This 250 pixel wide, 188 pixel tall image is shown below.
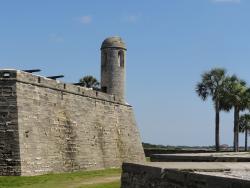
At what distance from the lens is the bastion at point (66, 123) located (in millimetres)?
19656

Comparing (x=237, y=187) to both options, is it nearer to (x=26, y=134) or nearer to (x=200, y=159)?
(x=200, y=159)

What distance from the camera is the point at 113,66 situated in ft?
102

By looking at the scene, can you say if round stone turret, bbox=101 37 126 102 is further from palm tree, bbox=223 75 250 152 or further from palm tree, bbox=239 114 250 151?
palm tree, bbox=239 114 250 151

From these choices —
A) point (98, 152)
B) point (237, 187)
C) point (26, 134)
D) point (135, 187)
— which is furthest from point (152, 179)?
point (98, 152)

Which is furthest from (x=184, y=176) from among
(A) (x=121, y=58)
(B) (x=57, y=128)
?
(A) (x=121, y=58)

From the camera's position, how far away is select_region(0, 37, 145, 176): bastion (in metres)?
19.7

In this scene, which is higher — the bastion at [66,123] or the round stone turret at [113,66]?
the round stone turret at [113,66]

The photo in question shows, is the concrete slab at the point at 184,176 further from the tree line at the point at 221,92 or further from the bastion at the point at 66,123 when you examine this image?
the tree line at the point at 221,92

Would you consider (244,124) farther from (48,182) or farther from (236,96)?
(48,182)

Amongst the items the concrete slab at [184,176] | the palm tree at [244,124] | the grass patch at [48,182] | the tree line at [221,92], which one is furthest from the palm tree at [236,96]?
the concrete slab at [184,176]

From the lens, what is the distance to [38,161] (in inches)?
810

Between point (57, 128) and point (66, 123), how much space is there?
1082 mm

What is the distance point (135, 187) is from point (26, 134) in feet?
45.0

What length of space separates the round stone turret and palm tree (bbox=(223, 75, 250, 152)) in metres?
10.2
